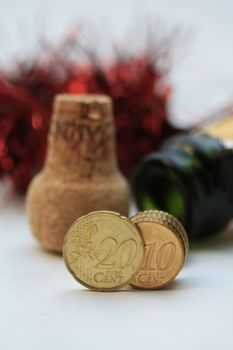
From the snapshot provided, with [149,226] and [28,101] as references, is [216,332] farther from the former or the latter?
[28,101]

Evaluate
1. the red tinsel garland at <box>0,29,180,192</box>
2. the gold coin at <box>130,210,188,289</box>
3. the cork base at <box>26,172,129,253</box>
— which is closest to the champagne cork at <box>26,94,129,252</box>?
the cork base at <box>26,172,129,253</box>

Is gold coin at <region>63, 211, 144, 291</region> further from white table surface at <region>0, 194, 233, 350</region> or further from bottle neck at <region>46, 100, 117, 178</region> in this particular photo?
bottle neck at <region>46, 100, 117, 178</region>

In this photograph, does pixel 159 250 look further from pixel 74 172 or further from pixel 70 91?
pixel 70 91

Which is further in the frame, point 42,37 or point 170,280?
point 42,37

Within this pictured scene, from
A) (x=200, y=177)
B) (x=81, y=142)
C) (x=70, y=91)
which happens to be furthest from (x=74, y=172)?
(x=70, y=91)

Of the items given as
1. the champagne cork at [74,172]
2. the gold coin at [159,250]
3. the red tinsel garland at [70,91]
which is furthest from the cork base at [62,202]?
the red tinsel garland at [70,91]

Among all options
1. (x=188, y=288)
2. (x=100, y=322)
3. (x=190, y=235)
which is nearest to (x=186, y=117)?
(x=190, y=235)
